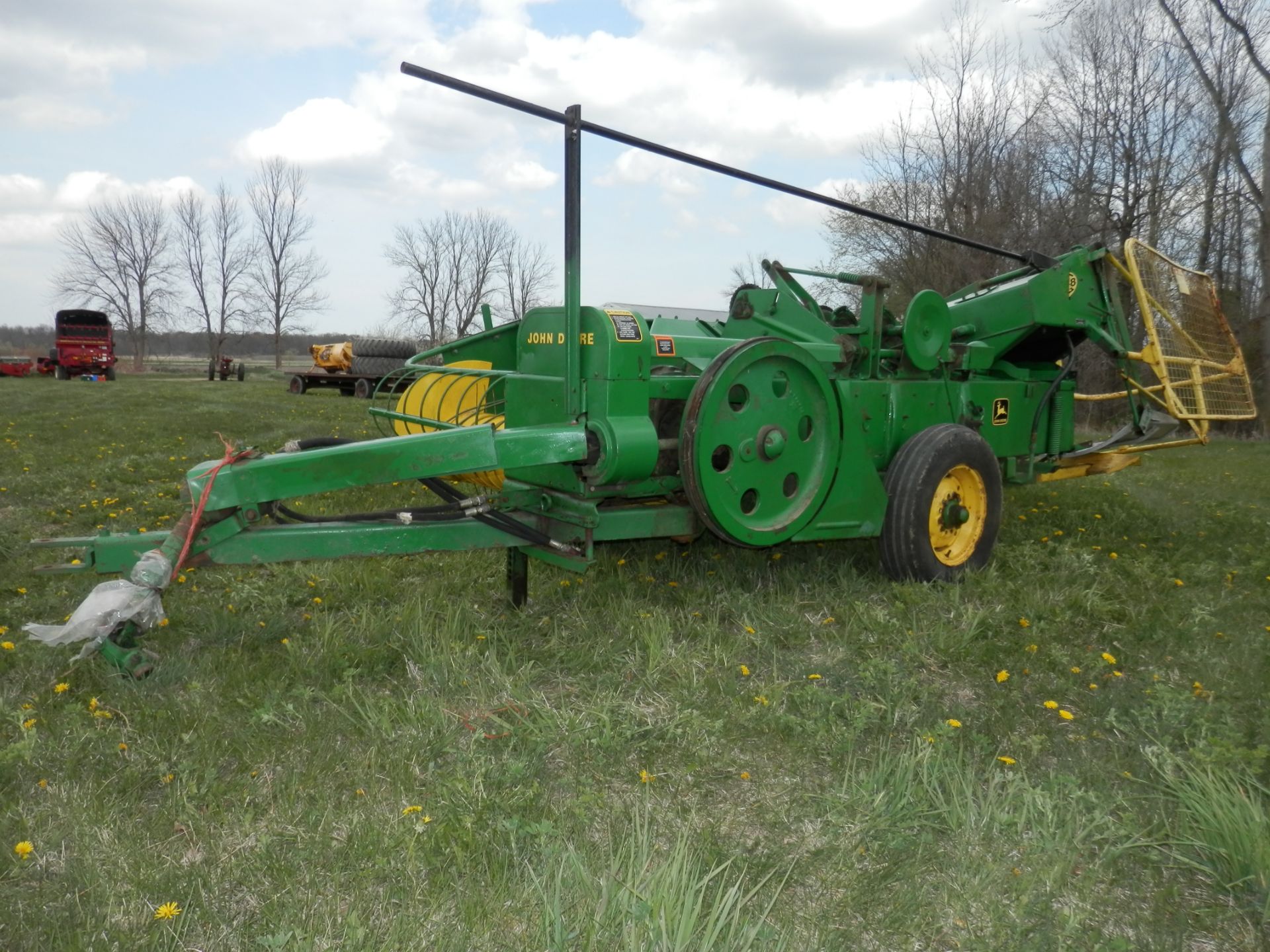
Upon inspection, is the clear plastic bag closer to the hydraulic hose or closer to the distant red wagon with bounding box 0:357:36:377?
the hydraulic hose

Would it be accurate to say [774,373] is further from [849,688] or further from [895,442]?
[849,688]

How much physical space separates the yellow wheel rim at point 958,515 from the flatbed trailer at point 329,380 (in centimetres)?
2282

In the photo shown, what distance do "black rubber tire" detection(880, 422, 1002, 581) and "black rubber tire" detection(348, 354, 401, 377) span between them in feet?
75.9

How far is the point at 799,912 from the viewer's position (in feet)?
7.61

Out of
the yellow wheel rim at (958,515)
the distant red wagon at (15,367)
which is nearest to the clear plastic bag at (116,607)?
the yellow wheel rim at (958,515)

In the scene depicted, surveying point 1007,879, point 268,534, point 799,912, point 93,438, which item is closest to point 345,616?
→ point 268,534

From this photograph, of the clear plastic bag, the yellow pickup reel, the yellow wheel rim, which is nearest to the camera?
the clear plastic bag

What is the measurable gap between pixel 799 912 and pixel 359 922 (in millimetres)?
1009

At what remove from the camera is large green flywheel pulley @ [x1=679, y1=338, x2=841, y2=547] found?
4.03 meters

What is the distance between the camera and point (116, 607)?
11.2ft

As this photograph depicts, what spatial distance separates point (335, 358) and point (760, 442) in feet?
82.3

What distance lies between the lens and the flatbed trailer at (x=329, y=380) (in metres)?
26.6

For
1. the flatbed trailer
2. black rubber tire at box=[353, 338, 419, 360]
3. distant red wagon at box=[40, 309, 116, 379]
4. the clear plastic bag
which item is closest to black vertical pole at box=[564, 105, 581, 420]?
the clear plastic bag

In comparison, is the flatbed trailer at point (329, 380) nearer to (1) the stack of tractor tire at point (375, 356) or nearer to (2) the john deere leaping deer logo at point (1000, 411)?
(1) the stack of tractor tire at point (375, 356)
